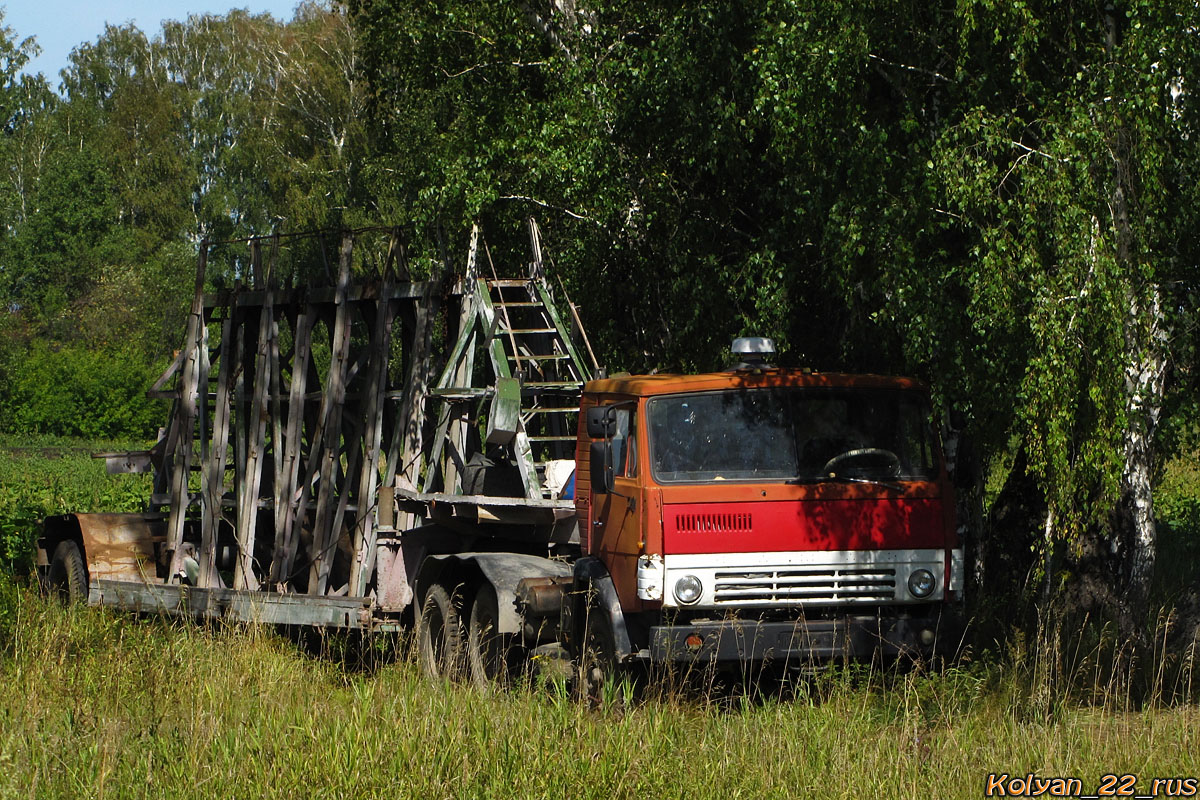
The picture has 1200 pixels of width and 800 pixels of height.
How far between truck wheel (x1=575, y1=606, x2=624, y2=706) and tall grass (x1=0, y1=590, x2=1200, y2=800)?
0.15 meters

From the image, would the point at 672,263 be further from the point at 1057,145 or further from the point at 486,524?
the point at 1057,145

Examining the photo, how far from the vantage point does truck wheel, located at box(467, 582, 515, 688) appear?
344 inches

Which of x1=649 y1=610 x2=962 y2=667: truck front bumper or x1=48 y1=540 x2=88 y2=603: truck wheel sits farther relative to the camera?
x1=48 y1=540 x2=88 y2=603: truck wheel

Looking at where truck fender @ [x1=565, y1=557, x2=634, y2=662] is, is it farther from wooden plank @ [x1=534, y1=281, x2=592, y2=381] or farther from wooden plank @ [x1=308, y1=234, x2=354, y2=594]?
wooden plank @ [x1=308, y1=234, x2=354, y2=594]

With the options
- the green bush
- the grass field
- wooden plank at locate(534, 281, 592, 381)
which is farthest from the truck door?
the green bush

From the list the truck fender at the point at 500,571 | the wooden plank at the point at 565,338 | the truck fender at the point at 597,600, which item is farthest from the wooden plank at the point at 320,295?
the truck fender at the point at 597,600

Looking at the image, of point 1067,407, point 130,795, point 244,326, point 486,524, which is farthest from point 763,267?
point 130,795

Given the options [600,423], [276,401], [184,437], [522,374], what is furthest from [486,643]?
[184,437]

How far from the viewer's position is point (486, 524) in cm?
980

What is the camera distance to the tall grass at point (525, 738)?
572 cm

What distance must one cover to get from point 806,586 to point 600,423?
4.98ft

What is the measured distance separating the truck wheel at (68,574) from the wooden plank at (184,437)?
816mm

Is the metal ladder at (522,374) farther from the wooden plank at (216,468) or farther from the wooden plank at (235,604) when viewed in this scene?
the wooden plank at (216,468)

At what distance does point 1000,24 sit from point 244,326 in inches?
290
